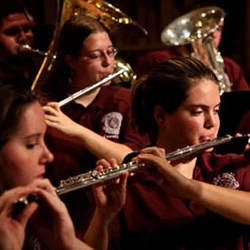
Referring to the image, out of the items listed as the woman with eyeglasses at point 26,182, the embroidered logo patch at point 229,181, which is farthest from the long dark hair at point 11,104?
the embroidered logo patch at point 229,181

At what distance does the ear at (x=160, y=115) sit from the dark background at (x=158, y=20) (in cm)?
274

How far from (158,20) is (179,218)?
332 cm

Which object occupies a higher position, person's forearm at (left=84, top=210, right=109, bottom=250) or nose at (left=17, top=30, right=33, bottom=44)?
nose at (left=17, top=30, right=33, bottom=44)

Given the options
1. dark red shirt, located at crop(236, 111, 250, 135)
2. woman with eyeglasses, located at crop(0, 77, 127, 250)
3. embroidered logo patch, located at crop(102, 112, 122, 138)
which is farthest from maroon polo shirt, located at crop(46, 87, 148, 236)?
woman with eyeglasses, located at crop(0, 77, 127, 250)

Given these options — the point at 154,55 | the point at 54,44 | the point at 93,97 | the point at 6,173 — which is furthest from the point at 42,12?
the point at 6,173

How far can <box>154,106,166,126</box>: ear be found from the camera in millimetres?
2062

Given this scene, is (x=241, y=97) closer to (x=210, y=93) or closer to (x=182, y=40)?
(x=210, y=93)

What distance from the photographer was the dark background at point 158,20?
4.84 metres

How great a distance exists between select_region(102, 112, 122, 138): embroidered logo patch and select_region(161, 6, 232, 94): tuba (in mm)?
1103

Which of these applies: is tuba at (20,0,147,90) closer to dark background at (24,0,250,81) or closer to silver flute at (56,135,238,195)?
silver flute at (56,135,238,195)

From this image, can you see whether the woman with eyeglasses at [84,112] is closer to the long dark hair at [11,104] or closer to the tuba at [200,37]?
the long dark hair at [11,104]

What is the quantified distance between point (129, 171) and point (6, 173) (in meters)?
0.37

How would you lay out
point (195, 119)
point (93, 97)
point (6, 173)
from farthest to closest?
1. point (93, 97)
2. point (195, 119)
3. point (6, 173)

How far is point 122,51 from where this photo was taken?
4.90m
